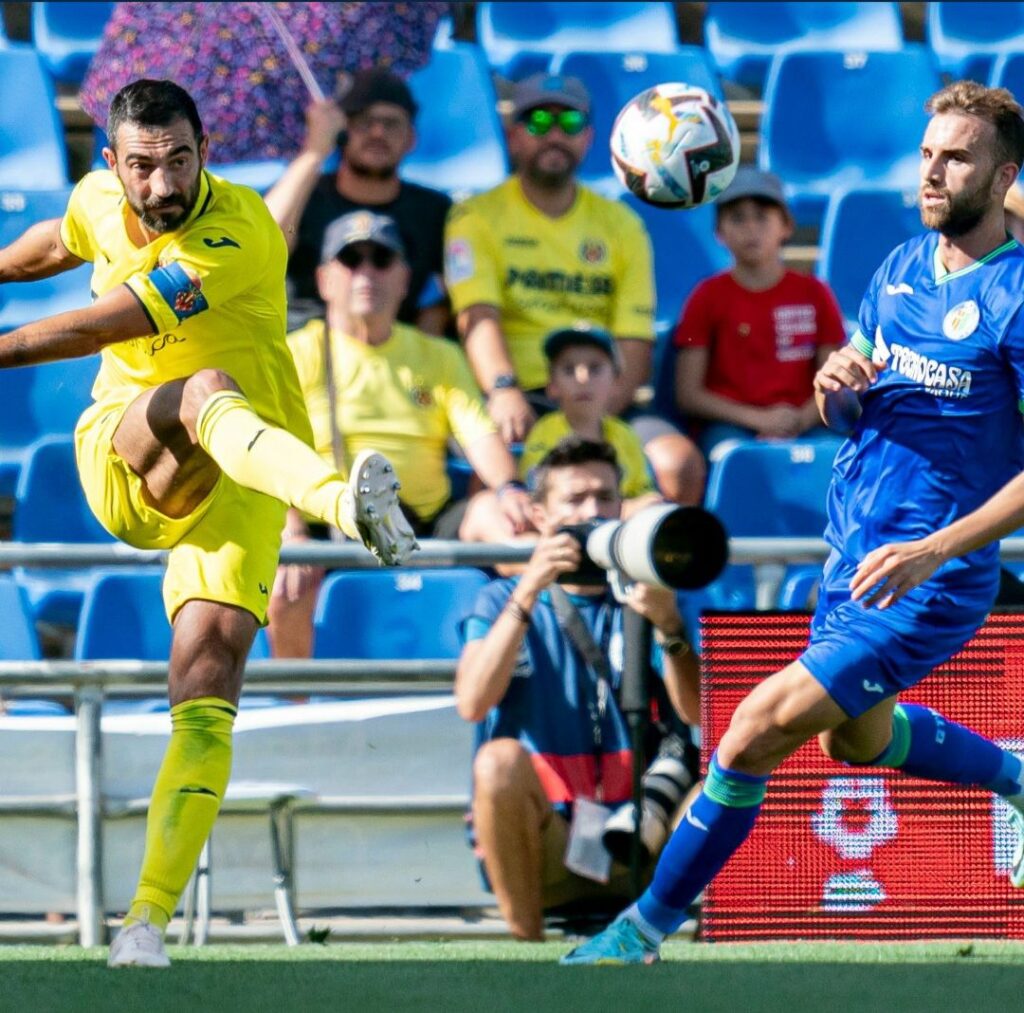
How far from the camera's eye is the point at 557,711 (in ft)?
18.3

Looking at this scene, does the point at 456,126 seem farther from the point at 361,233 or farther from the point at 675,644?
the point at 675,644

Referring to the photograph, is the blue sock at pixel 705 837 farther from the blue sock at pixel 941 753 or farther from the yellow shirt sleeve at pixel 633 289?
the yellow shirt sleeve at pixel 633 289

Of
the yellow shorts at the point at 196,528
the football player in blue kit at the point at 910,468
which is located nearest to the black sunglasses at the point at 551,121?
the football player in blue kit at the point at 910,468

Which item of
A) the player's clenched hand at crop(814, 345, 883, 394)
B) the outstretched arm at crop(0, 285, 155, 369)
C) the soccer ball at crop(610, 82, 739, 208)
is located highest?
the soccer ball at crop(610, 82, 739, 208)

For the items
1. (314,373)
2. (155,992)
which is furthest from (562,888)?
(314,373)

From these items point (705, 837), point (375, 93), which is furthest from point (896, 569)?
point (375, 93)

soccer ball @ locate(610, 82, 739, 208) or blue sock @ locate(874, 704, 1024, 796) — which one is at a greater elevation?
soccer ball @ locate(610, 82, 739, 208)

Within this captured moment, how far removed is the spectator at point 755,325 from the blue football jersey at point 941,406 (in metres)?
2.85

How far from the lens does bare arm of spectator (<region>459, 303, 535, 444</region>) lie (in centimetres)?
700

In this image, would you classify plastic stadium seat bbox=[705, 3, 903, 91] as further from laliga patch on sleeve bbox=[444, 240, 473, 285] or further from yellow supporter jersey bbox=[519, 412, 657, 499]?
yellow supporter jersey bbox=[519, 412, 657, 499]

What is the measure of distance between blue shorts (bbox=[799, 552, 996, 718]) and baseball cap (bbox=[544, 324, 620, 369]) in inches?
99.1

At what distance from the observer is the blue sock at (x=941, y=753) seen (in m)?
4.85

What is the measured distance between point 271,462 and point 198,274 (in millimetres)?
503

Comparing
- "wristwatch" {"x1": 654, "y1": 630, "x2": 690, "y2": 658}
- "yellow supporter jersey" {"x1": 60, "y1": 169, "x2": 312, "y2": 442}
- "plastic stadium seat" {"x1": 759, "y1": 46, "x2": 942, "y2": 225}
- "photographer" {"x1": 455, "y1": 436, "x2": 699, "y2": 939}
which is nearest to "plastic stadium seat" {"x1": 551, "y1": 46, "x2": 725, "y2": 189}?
"plastic stadium seat" {"x1": 759, "y1": 46, "x2": 942, "y2": 225}
